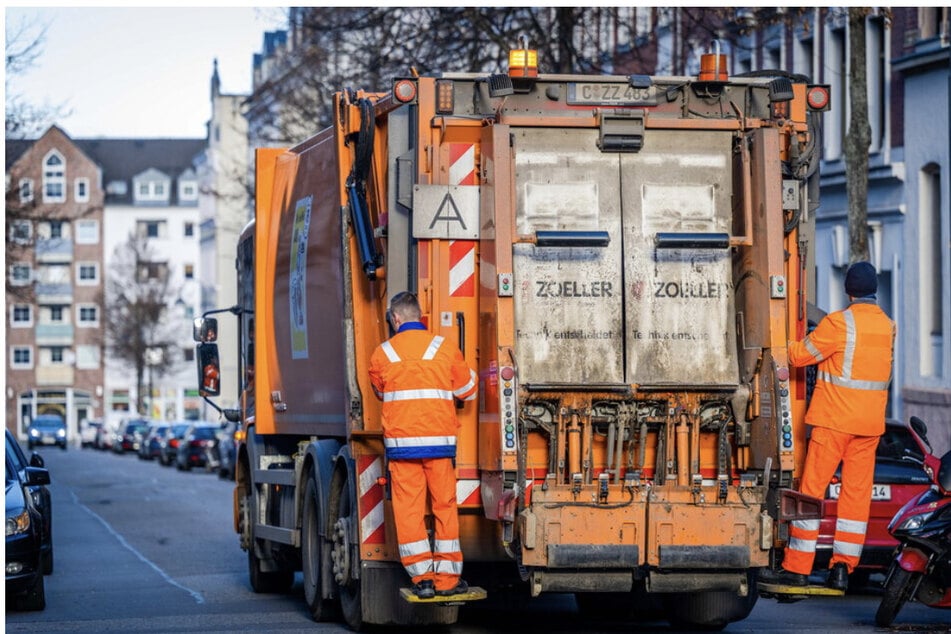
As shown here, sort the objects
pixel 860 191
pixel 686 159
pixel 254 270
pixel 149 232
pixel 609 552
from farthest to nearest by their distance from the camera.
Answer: pixel 149 232
pixel 860 191
pixel 254 270
pixel 686 159
pixel 609 552

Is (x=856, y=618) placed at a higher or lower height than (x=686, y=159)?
lower

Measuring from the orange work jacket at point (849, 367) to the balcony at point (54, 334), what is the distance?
111894mm

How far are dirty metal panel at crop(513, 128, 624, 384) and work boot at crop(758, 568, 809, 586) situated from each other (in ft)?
4.14

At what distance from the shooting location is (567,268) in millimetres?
10078

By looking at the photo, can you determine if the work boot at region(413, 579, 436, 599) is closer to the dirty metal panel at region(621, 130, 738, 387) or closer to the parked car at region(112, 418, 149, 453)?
the dirty metal panel at region(621, 130, 738, 387)

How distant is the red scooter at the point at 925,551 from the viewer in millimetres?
11070

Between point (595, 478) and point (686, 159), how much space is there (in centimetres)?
175

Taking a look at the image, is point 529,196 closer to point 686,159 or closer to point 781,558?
point 686,159

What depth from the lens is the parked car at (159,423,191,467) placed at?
55319mm

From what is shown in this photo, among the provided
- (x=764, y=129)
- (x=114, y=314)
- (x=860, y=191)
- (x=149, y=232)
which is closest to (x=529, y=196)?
(x=764, y=129)

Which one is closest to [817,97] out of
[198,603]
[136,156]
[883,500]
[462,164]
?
[462,164]

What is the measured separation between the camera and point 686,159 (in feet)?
33.7

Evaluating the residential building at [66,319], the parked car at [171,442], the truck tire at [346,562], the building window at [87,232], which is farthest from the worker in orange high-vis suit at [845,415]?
the building window at [87,232]

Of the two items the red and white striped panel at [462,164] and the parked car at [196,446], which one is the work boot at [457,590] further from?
the parked car at [196,446]
